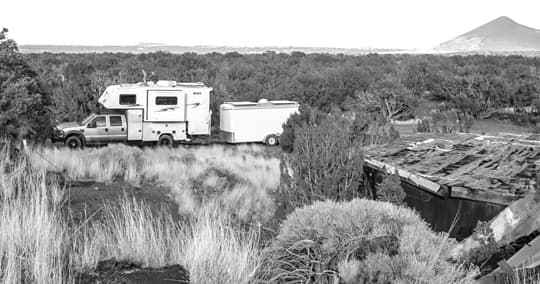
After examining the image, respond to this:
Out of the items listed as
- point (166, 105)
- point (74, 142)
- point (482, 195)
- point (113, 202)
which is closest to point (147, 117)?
point (166, 105)

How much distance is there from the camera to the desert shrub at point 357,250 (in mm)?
4745

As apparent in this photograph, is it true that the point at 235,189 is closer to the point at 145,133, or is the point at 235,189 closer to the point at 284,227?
the point at 284,227

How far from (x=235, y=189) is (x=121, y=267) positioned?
24.8 feet

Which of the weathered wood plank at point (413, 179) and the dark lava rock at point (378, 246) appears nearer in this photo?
the dark lava rock at point (378, 246)

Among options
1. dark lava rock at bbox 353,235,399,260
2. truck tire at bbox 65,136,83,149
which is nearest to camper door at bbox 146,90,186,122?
truck tire at bbox 65,136,83,149

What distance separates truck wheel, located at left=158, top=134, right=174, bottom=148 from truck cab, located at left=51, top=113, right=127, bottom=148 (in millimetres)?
1452

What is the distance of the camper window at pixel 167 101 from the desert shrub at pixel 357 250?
Answer: 17006mm

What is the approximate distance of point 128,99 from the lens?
21859 mm

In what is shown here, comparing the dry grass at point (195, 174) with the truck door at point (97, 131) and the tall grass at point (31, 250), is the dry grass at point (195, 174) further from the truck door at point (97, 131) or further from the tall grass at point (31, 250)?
the tall grass at point (31, 250)

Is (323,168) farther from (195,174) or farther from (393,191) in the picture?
(195,174)

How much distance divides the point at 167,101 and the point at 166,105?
0.16 meters

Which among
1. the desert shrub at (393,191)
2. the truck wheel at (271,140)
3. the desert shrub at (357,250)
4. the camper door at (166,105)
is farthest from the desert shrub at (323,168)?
the truck wheel at (271,140)

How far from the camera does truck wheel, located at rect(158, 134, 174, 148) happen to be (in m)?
22.3

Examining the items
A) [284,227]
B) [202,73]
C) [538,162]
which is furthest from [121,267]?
[202,73]
